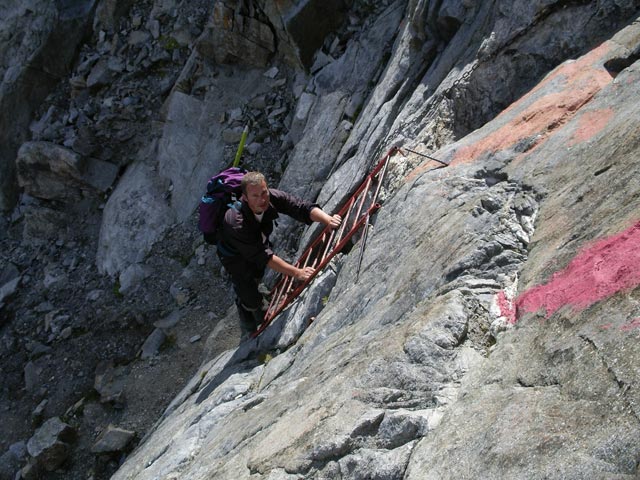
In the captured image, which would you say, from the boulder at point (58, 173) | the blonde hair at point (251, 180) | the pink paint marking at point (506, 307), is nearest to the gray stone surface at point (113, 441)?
the blonde hair at point (251, 180)

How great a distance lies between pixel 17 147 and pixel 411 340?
69.3ft

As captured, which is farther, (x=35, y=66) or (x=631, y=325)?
(x=35, y=66)

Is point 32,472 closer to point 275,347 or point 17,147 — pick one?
point 275,347

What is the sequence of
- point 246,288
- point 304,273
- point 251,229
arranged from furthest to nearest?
point 246,288
point 304,273
point 251,229

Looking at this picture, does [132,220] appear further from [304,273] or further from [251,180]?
[251,180]

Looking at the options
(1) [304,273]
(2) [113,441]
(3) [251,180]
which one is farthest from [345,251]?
(2) [113,441]

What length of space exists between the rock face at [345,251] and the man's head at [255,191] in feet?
5.26

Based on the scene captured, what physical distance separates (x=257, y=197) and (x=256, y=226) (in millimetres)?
655

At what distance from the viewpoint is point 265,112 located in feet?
61.4

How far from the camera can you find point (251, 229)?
9.61m

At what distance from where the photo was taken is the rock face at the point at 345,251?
4.71 m

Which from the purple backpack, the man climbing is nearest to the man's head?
the man climbing

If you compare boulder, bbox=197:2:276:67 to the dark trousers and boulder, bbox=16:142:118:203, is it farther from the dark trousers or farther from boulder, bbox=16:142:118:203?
the dark trousers

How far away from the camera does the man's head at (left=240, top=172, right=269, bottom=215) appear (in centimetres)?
905
